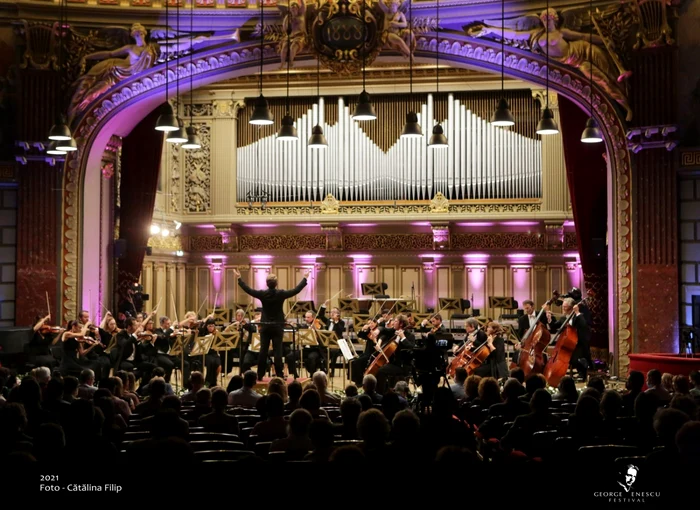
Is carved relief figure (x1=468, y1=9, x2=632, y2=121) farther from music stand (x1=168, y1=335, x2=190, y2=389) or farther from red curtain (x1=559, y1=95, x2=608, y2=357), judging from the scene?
music stand (x1=168, y1=335, x2=190, y2=389)

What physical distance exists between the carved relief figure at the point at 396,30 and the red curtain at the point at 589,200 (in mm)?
2497

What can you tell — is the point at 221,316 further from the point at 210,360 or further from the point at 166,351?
the point at 210,360

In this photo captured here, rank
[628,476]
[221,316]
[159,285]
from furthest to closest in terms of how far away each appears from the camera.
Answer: [159,285] < [221,316] < [628,476]

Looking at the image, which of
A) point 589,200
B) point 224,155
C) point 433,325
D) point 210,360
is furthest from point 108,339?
point 589,200

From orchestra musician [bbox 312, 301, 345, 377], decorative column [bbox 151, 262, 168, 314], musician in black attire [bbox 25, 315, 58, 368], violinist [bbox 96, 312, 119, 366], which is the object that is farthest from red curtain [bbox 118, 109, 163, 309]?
orchestra musician [bbox 312, 301, 345, 377]

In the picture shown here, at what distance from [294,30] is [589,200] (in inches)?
199

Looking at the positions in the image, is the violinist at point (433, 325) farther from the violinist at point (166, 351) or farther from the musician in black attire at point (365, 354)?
the violinist at point (166, 351)

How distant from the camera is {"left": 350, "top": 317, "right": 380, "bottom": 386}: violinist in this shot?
11.1 m

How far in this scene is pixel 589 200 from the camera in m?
12.5

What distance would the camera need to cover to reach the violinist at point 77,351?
10.2 meters

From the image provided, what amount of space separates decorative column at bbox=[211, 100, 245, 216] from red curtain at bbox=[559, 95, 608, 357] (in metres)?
6.98

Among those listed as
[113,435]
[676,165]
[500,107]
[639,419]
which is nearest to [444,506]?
[639,419]

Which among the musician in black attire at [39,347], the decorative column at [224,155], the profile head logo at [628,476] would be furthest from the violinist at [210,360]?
the profile head logo at [628,476]

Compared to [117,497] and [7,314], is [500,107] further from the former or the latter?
[7,314]
